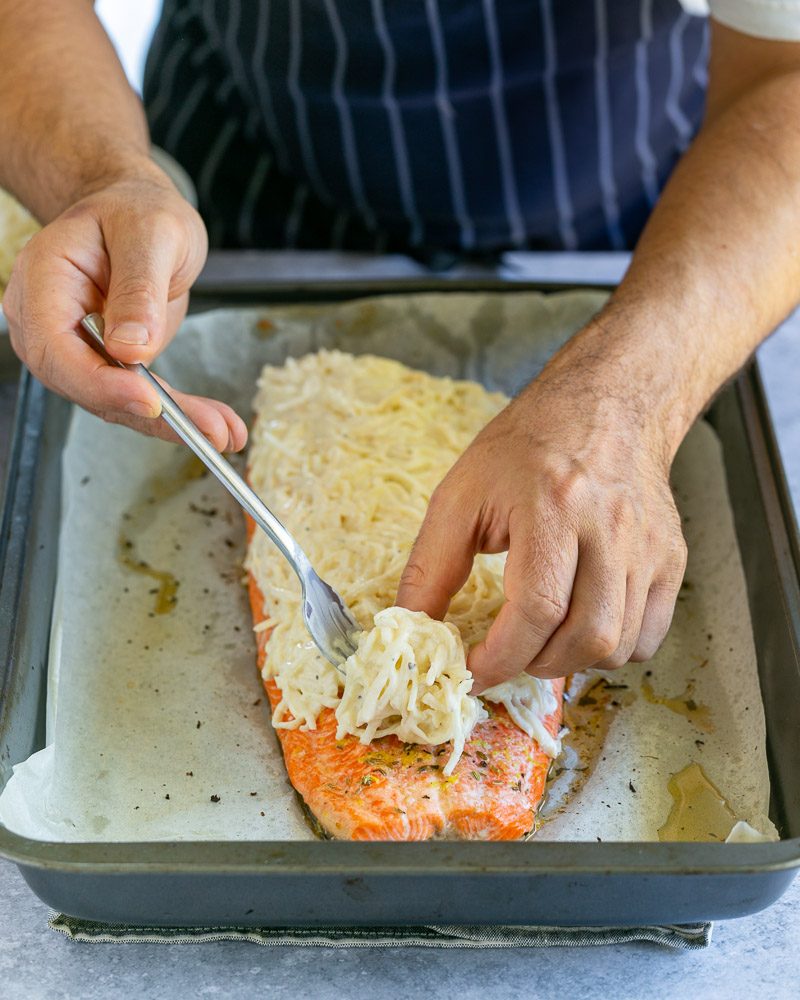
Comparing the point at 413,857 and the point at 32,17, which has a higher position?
the point at 32,17

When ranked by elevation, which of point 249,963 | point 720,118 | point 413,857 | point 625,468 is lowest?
point 249,963

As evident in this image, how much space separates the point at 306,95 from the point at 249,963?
2.28m

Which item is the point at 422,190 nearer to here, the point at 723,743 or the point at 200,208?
the point at 200,208

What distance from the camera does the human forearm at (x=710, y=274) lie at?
7.00 ft

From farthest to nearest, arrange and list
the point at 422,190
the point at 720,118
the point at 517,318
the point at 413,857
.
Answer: the point at 422,190 → the point at 517,318 → the point at 720,118 → the point at 413,857

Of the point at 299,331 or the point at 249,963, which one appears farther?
the point at 299,331

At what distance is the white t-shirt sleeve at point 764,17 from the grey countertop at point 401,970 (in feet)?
5.78

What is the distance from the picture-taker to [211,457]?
2.01 metres

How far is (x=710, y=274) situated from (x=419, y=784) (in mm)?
1114

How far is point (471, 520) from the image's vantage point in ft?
6.32

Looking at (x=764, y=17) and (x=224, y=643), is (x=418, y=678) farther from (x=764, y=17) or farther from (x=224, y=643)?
(x=764, y=17)

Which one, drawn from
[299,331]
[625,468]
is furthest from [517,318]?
[625,468]

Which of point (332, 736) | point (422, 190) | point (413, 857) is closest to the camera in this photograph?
point (413, 857)

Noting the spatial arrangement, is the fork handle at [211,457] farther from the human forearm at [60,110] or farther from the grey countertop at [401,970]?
the grey countertop at [401,970]
